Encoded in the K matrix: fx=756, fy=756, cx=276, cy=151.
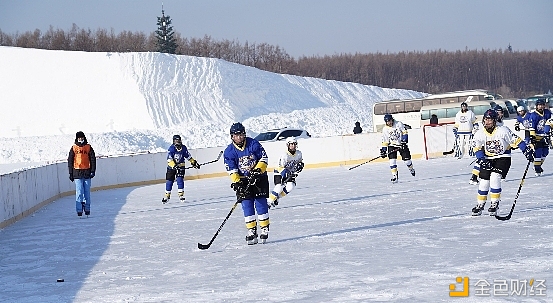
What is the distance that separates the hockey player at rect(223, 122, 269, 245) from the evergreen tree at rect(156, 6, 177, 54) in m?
55.8

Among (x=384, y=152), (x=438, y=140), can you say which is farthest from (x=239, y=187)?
(x=438, y=140)

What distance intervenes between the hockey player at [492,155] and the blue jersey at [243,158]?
8.60 ft

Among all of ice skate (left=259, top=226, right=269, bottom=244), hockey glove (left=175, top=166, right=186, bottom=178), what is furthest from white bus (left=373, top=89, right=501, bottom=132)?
ice skate (left=259, top=226, right=269, bottom=244)

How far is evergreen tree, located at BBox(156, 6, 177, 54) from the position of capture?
62531 mm

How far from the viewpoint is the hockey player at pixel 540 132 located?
13648 mm

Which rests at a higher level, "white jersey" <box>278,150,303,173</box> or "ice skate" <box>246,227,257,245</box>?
"white jersey" <box>278,150,303,173</box>

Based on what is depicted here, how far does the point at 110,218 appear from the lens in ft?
40.0

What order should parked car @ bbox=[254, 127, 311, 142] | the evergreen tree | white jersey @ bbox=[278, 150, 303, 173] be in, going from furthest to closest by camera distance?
the evergreen tree, parked car @ bbox=[254, 127, 311, 142], white jersey @ bbox=[278, 150, 303, 173]

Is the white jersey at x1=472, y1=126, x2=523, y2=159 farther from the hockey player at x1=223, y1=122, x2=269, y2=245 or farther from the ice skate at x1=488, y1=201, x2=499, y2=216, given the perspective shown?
the hockey player at x1=223, y1=122, x2=269, y2=245

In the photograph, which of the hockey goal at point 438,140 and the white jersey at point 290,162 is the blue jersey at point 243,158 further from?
the hockey goal at point 438,140

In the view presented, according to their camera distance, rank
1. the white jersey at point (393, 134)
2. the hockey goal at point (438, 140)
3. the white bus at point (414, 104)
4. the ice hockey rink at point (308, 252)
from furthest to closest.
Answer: the white bus at point (414, 104) < the hockey goal at point (438, 140) < the white jersey at point (393, 134) < the ice hockey rink at point (308, 252)

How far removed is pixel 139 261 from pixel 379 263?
252cm

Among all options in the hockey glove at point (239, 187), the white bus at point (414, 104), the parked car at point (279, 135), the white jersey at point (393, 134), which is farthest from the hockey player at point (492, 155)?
the white bus at point (414, 104)

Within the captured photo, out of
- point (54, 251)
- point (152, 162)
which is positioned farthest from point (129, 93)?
point (54, 251)
